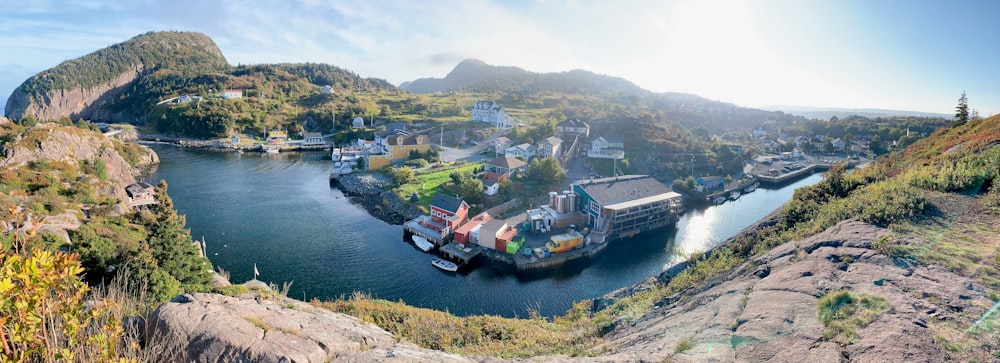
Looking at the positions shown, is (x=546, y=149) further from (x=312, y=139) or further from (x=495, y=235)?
(x=312, y=139)

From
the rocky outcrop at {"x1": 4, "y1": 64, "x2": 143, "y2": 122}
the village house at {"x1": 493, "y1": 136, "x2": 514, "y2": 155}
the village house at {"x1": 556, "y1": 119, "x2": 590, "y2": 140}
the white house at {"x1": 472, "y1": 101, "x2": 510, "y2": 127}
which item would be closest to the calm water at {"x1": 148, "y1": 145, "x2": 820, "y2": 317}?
the village house at {"x1": 493, "y1": 136, "x2": 514, "y2": 155}

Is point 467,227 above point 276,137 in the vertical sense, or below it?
below

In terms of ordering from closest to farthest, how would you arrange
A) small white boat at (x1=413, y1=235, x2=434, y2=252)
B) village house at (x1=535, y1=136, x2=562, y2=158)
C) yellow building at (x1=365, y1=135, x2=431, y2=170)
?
small white boat at (x1=413, y1=235, x2=434, y2=252)
yellow building at (x1=365, y1=135, x2=431, y2=170)
village house at (x1=535, y1=136, x2=562, y2=158)

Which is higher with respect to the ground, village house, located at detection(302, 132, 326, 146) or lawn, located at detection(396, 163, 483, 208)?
village house, located at detection(302, 132, 326, 146)

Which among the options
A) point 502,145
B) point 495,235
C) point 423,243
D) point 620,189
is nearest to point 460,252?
point 495,235

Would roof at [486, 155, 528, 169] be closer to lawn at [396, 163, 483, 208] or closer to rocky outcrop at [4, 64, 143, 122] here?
lawn at [396, 163, 483, 208]

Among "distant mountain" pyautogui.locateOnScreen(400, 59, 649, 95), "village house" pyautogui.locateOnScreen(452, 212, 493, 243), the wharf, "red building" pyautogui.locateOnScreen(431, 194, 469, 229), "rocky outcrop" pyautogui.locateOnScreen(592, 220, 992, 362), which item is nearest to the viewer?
"rocky outcrop" pyautogui.locateOnScreen(592, 220, 992, 362)
